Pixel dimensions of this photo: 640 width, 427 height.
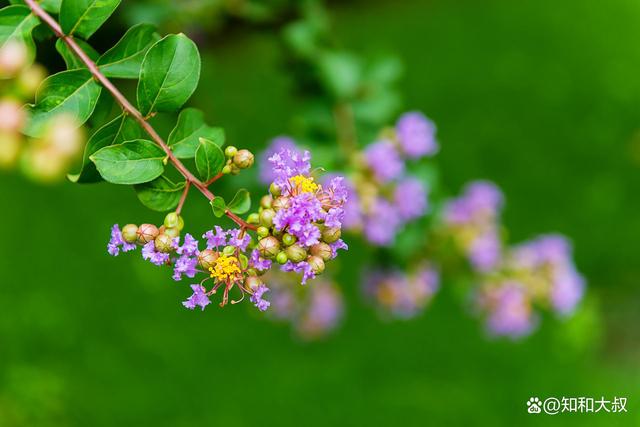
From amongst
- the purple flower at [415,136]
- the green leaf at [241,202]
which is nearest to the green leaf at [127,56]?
the green leaf at [241,202]

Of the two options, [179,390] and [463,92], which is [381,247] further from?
[463,92]

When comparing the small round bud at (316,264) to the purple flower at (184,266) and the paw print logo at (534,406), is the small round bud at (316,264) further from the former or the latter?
the paw print logo at (534,406)

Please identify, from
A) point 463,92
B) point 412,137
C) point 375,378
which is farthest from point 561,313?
point 463,92

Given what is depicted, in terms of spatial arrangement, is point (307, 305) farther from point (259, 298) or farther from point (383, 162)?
point (259, 298)

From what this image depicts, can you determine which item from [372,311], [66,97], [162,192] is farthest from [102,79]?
[372,311]

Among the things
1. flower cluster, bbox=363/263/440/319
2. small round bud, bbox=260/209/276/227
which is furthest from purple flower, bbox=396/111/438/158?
small round bud, bbox=260/209/276/227
